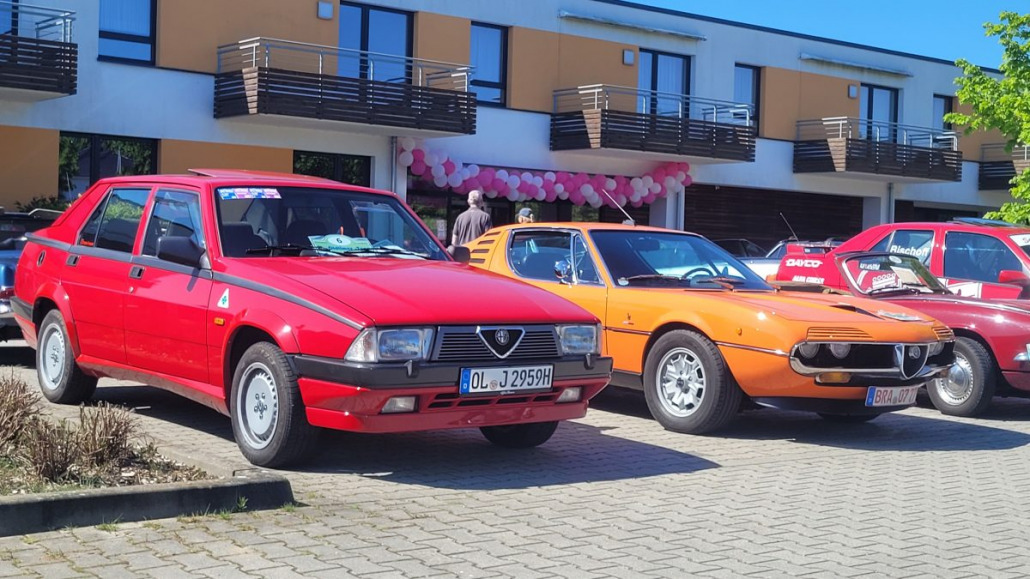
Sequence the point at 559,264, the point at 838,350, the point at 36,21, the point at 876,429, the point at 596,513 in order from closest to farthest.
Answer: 1. the point at 596,513
2. the point at 838,350
3. the point at 876,429
4. the point at 559,264
5. the point at 36,21

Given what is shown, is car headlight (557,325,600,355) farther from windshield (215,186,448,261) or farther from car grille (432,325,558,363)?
windshield (215,186,448,261)

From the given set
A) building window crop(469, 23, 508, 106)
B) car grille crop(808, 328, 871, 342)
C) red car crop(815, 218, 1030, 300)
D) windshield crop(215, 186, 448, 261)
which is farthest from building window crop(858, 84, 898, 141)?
windshield crop(215, 186, 448, 261)

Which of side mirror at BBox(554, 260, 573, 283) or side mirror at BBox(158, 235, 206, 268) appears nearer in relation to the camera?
side mirror at BBox(158, 235, 206, 268)

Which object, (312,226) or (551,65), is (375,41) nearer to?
(551,65)

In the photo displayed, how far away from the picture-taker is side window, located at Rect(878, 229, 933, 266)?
12453 mm

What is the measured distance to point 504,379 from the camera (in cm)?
677

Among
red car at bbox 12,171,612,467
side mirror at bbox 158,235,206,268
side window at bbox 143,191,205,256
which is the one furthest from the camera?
side window at bbox 143,191,205,256

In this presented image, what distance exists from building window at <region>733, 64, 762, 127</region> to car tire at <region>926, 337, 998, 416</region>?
74.4 ft

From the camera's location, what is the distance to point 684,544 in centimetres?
570

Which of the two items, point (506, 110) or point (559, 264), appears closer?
point (559, 264)

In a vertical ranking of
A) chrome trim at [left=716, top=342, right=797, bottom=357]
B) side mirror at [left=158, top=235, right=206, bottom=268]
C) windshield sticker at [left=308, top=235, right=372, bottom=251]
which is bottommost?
chrome trim at [left=716, top=342, right=797, bottom=357]

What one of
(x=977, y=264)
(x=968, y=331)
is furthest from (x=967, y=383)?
(x=977, y=264)

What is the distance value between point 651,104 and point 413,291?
971 inches

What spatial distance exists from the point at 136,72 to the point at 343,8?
494cm
